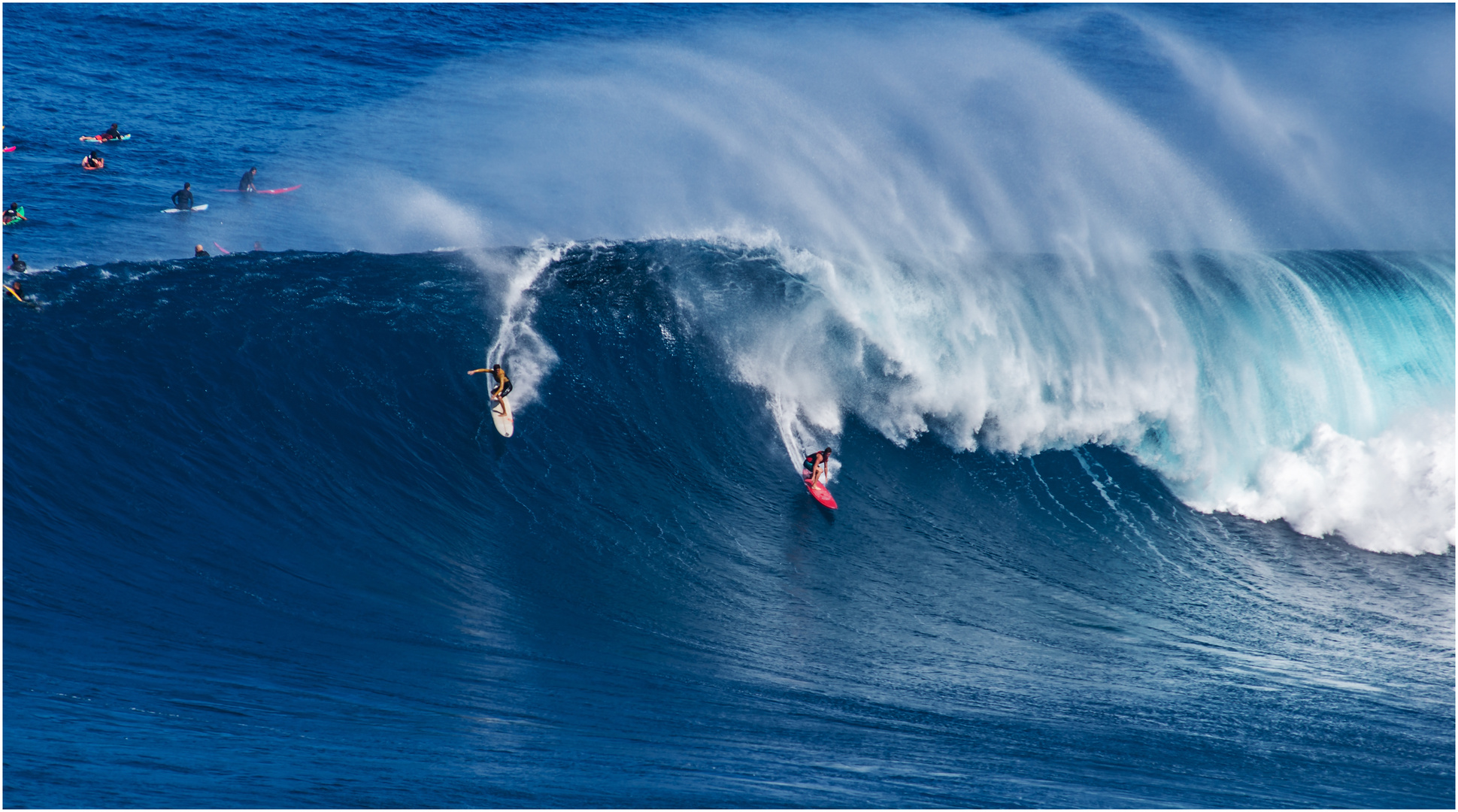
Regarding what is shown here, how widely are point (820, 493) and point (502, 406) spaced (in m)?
5.00

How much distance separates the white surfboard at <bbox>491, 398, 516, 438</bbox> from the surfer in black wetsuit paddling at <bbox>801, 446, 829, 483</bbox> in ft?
14.8

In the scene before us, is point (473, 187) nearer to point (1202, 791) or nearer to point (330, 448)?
point (330, 448)

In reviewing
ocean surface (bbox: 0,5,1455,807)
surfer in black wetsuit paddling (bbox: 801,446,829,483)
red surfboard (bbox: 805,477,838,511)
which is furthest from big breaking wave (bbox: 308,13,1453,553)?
red surfboard (bbox: 805,477,838,511)

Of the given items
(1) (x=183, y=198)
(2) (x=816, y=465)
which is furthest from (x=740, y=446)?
(1) (x=183, y=198)

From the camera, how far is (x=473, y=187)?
1022 inches

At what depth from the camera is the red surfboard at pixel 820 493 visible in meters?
15.0

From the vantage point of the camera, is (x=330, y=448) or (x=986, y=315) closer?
(x=330, y=448)

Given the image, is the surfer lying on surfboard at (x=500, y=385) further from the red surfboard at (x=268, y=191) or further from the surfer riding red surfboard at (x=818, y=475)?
the red surfboard at (x=268, y=191)

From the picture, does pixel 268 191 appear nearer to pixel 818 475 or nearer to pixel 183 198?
pixel 183 198

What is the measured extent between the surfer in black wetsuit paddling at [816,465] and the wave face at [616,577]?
446 mm

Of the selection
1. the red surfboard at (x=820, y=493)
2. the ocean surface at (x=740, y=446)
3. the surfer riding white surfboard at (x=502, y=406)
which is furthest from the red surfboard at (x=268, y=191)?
the red surfboard at (x=820, y=493)

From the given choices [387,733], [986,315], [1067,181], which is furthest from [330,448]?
[1067,181]

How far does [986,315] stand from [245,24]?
97.8 feet

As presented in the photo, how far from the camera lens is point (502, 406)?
49.9 ft
